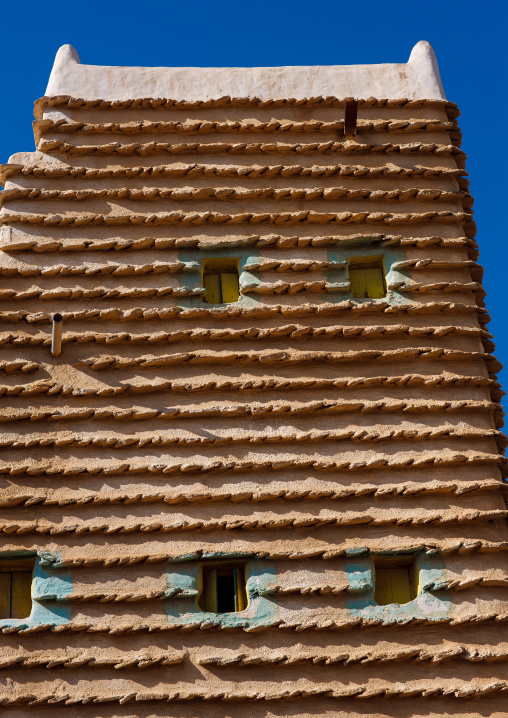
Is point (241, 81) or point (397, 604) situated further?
point (241, 81)

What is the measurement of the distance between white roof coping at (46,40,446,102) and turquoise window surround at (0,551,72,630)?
417 centimetres

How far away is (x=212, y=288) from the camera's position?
9.09 metres

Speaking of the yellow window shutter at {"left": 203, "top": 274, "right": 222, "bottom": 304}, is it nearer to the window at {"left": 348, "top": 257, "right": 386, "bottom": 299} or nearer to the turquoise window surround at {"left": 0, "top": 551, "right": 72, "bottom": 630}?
the window at {"left": 348, "top": 257, "right": 386, "bottom": 299}

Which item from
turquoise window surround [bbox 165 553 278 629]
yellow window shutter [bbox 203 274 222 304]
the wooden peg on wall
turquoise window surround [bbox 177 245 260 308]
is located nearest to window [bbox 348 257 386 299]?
turquoise window surround [bbox 177 245 260 308]

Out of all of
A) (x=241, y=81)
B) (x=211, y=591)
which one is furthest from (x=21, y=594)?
(x=241, y=81)

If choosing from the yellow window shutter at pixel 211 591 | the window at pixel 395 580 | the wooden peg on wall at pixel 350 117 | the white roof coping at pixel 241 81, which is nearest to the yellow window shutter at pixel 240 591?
the yellow window shutter at pixel 211 591

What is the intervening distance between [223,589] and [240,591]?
14cm

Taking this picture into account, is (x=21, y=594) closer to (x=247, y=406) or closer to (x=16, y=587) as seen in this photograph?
(x=16, y=587)

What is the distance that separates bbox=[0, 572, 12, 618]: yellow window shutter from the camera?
7820 millimetres

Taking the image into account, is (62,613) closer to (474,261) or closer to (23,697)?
(23,697)

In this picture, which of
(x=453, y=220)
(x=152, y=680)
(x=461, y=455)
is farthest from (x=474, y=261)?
(x=152, y=680)

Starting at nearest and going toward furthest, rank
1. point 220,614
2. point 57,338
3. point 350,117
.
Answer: point 220,614, point 57,338, point 350,117

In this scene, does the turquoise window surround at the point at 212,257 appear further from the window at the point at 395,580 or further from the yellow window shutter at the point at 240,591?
the window at the point at 395,580

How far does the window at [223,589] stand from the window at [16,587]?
4.00ft
